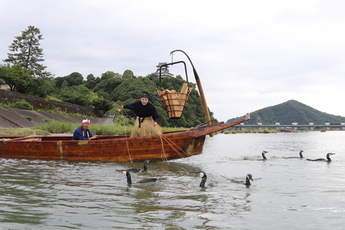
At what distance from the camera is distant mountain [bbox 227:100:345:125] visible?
166225mm

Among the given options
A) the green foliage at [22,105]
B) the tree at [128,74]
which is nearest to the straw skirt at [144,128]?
the green foliage at [22,105]

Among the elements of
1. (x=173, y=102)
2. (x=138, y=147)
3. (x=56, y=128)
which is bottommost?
(x=138, y=147)

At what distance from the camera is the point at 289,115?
6663 inches

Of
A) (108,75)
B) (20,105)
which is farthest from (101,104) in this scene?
(108,75)

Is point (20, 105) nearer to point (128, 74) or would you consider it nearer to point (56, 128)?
point (56, 128)

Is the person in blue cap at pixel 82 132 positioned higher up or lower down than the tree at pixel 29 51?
lower down

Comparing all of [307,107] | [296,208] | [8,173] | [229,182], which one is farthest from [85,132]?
[307,107]

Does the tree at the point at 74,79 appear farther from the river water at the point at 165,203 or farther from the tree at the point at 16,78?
the river water at the point at 165,203

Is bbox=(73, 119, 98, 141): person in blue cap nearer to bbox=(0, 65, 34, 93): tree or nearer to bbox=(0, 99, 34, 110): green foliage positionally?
bbox=(0, 99, 34, 110): green foliage

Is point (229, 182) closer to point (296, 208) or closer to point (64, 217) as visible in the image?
point (296, 208)

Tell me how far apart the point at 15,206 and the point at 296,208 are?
4335mm

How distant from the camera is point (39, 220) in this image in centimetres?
446

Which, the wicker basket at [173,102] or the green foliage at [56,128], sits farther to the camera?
the green foliage at [56,128]

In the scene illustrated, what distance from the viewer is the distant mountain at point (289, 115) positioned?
16623cm
